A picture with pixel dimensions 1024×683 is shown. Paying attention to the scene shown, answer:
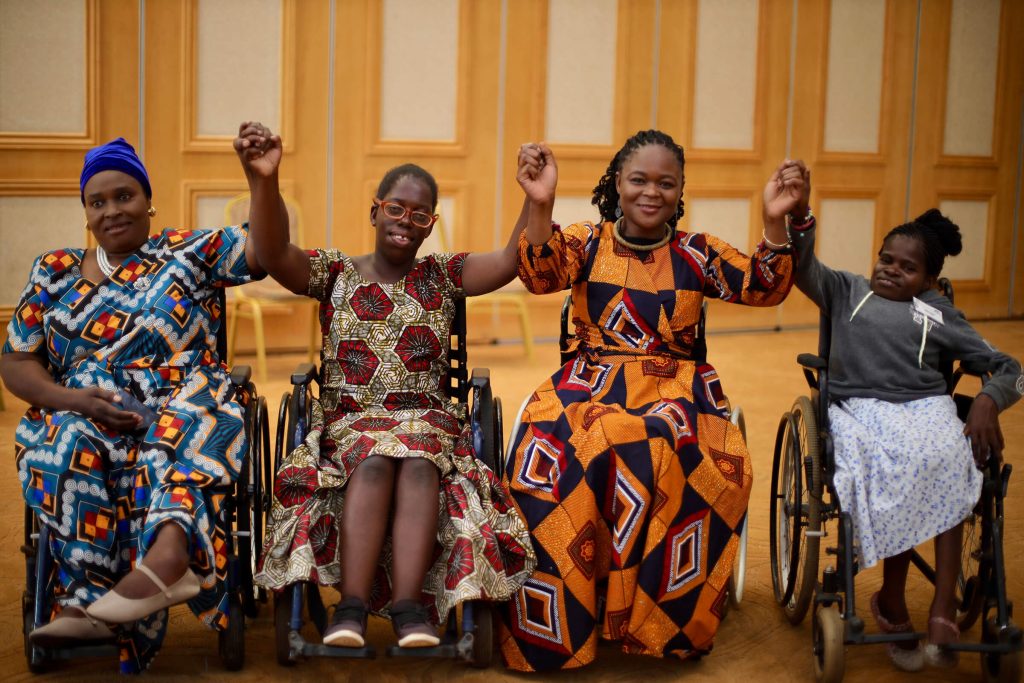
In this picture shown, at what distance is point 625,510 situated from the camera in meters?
2.91

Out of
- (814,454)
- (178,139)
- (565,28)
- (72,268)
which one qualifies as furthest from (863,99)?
(72,268)

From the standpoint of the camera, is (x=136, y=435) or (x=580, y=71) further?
(x=580, y=71)

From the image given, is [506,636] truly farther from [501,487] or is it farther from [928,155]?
[928,155]

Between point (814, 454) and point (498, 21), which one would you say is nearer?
point (814, 454)

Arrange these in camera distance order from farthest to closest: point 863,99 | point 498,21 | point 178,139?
point 863,99
point 498,21
point 178,139

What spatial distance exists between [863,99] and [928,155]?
73cm

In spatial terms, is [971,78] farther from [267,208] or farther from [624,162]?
[267,208]

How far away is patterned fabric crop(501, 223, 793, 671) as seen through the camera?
2.90m

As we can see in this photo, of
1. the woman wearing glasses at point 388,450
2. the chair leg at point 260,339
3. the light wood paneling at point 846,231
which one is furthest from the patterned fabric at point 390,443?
the light wood paneling at point 846,231

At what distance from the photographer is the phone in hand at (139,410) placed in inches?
113

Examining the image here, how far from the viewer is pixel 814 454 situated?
2.96 metres

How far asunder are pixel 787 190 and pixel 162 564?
1731mm

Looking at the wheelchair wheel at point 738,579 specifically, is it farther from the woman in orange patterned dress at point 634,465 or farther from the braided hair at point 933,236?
the braided hair at point 933,236

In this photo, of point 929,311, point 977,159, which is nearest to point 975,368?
point 929,311
